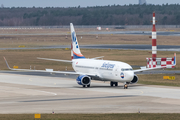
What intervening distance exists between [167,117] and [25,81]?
135 ft

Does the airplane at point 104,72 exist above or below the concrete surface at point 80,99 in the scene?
above

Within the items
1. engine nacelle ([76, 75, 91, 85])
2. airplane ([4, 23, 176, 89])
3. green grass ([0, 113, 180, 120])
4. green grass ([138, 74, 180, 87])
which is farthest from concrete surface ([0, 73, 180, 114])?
green grass ([138, 74, 180, 87])

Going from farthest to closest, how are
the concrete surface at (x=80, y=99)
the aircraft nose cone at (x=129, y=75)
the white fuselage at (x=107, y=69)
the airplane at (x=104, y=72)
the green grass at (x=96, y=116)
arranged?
1. the airplane at (x=104, y=72)
2. the white fuselage at (x=107, y=69)
3. the aircraft nose cone at (x=129, y=75)
4. the concrete surface at (x=80, y=99)
5. the green grass at (x=96, y=116)

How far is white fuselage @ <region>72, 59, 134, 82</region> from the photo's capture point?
57.0 metres

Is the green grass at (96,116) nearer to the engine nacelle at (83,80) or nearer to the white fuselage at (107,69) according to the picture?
the white fuselage at (107,69)

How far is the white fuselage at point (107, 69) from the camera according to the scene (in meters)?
57.0

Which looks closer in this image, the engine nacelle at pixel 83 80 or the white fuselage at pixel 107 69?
the white fuselage at pixel 107 69

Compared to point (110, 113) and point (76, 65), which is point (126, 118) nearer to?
point (110, 113)

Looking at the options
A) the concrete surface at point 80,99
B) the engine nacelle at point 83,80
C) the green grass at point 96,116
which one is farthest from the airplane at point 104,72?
the green grass at point 96,116

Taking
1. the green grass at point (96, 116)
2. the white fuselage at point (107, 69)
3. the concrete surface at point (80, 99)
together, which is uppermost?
the white fuselage at point (107, 69)

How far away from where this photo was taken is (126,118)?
3388 cm

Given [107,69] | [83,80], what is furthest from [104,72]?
[83,80]

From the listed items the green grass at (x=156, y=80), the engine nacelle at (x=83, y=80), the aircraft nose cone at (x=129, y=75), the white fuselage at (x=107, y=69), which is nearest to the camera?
the aircraft nose cone at (x=129, y=75)

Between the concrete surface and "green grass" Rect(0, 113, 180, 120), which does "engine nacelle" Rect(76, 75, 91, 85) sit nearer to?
the concrete surface
